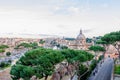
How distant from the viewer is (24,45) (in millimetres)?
101625

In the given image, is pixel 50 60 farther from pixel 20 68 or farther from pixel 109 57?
pixel 109 57

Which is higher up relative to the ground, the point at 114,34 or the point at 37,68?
the point at 114,34

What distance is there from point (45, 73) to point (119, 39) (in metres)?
13.4

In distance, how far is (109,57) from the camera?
65312 mm

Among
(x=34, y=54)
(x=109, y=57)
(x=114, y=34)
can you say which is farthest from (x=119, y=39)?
(x=109, y=57)

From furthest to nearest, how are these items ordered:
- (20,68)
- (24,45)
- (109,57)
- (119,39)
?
(24,45)
(109,57)
(119,39)
(20,68)

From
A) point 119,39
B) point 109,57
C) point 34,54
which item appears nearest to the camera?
point 34,54

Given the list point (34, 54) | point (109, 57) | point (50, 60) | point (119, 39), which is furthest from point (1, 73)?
point (109, 57)

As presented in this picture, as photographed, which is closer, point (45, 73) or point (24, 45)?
point (45, 73)

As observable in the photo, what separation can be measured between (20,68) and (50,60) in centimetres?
349

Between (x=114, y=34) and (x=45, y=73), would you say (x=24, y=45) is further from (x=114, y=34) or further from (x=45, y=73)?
(x=45, y=73)

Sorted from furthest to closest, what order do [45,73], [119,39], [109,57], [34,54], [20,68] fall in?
1. [109,57]
2. [119,39]
3. [34,54]
4. [45,73]
5. [20,68]

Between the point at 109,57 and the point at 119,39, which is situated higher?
the point at 119,39

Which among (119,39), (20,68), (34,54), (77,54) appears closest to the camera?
(20,68)
